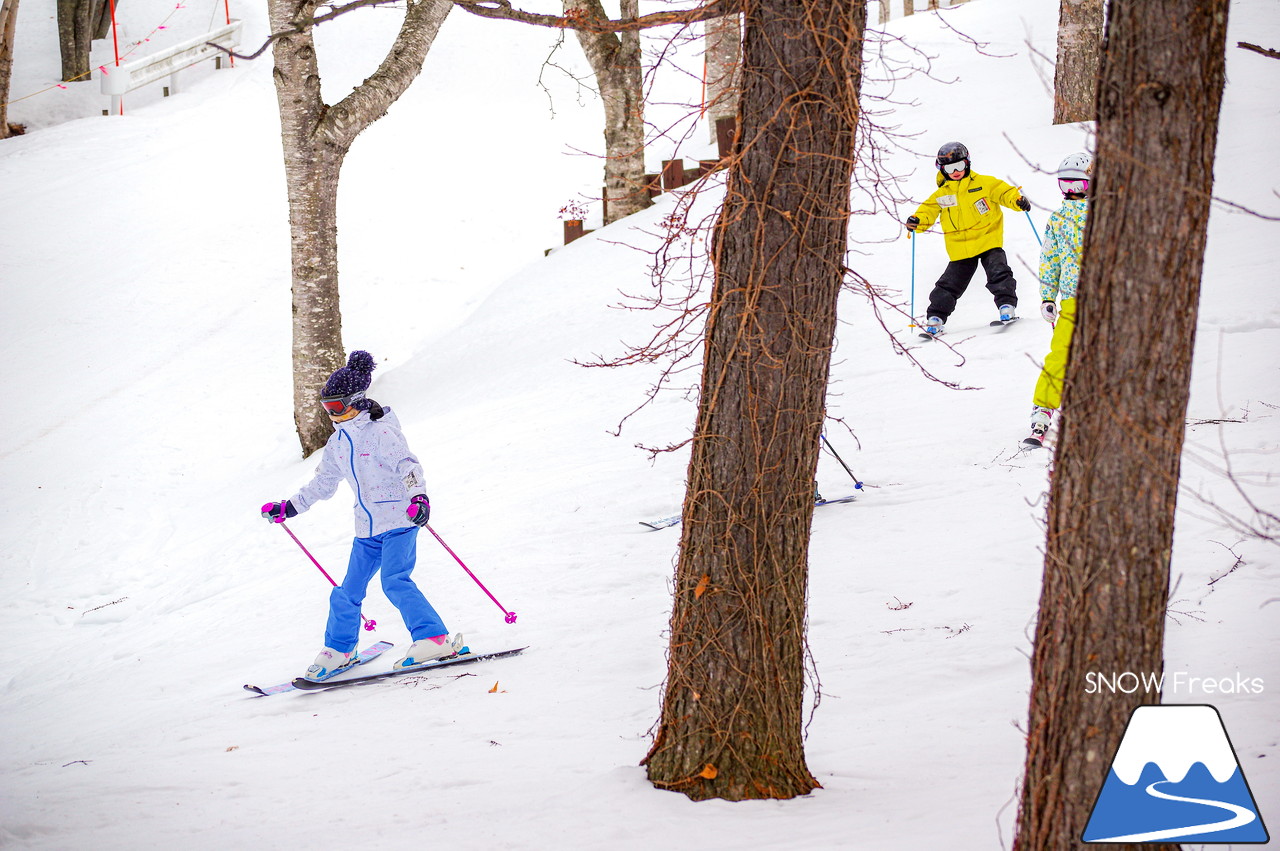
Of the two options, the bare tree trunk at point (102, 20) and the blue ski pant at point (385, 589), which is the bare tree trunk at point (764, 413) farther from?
the bare tree trunk at point (102, 20)

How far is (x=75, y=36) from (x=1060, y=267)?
72.8 feet

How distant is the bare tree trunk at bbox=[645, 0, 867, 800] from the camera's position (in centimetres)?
331

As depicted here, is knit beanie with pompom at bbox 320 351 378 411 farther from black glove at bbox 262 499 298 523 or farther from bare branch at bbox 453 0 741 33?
bare branch at bbox 453 0 741 33

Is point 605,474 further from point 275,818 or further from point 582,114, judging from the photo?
point 582,114

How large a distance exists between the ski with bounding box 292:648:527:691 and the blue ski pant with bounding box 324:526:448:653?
16cm

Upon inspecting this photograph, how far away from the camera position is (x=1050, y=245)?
6641mm

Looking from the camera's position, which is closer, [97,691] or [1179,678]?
[1179,678]

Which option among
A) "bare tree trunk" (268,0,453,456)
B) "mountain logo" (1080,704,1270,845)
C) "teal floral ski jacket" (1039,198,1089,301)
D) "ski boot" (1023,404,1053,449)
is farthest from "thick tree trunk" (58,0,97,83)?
"mountain logo" (1080,704,1270,845)

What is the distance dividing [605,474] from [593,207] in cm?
818

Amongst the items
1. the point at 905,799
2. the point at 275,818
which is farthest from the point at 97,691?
the point at 905,799

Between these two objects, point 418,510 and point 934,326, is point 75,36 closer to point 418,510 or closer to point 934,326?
point 934,326

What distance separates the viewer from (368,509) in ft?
17.4

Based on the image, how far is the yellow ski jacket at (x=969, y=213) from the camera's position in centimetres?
825

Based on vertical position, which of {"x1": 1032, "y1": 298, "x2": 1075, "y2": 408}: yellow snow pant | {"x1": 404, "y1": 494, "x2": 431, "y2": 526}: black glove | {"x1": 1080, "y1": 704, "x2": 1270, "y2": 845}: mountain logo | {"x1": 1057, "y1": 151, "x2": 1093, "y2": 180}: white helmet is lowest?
{"x1": 404, "y1": 494, "x2": 431, "y2": 526}: black glove
